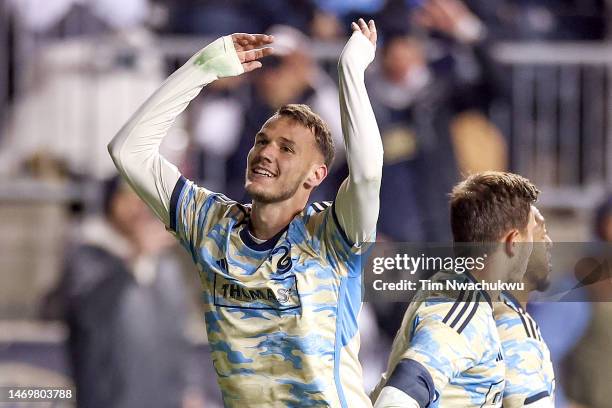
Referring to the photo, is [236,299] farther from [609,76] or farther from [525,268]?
[609,76]

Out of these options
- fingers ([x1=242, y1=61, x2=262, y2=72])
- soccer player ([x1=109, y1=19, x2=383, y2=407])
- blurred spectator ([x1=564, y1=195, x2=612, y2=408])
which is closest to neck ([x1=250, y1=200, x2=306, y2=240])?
soccer player ([x1=109, y1=19, x2=383, y2=407])

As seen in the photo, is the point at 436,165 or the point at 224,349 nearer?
the point at 224,349

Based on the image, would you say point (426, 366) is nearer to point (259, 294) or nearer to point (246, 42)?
point (259, 294)

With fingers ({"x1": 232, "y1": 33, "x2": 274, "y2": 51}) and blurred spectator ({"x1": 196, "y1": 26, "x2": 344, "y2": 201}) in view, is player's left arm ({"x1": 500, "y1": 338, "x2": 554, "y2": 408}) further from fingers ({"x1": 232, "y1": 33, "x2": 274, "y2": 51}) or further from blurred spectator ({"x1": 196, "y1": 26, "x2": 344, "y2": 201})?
blurred spectator ({"x1": 196, "y1": 26, "x2": 344, "y2": 201})

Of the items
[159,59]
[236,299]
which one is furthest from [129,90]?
[236,299]

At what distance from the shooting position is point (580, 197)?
7465 mm

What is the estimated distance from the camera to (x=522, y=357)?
431cm

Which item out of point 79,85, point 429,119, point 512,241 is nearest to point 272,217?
point 512,241

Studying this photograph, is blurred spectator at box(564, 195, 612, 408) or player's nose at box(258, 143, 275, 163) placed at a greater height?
player's nose at box(258, 143, 275, 163)

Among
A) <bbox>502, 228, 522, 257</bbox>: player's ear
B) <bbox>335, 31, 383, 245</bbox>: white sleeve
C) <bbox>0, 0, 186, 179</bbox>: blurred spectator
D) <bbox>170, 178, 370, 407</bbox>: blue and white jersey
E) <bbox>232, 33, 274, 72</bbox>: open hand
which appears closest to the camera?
<bbox>335, 31, 383, 245</bbox>: white sleeve

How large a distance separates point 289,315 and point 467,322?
553 millimetres

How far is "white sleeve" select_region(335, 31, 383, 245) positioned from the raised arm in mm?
444

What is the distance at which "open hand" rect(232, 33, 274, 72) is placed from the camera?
4.50 metres

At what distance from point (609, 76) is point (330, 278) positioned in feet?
12.5
